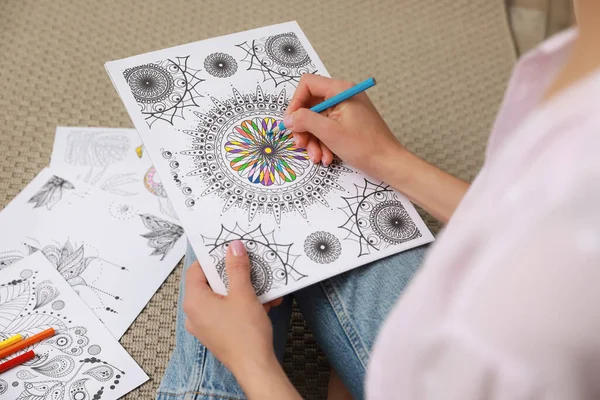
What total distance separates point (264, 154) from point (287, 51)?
17cm

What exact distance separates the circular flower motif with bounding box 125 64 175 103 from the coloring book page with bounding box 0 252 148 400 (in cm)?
30

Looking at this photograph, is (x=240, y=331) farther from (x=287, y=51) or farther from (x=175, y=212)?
(x=287, y=51)

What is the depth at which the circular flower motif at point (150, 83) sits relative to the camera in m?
0.68

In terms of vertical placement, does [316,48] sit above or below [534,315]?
above

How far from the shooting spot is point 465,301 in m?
0.27

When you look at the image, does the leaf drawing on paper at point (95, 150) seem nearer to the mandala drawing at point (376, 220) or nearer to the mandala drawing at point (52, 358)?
the mandala drawing at point (52, 358)

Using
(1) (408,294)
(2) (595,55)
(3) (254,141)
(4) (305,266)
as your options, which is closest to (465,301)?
(1) (408,294)

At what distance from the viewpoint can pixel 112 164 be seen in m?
0.91

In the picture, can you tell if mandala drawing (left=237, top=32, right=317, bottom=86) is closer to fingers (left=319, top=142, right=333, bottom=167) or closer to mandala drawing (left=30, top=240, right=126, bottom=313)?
fingers (left=319, top=142, right=333, bottom=167)

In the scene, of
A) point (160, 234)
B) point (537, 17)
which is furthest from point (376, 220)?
point (537, 17)

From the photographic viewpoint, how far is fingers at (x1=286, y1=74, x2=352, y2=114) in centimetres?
67

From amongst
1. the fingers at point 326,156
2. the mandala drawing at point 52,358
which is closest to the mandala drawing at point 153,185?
the mandala drawing at point 52,358

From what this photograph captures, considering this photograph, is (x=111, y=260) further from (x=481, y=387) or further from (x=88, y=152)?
(x=481, y=387)

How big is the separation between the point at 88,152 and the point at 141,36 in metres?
0.30
